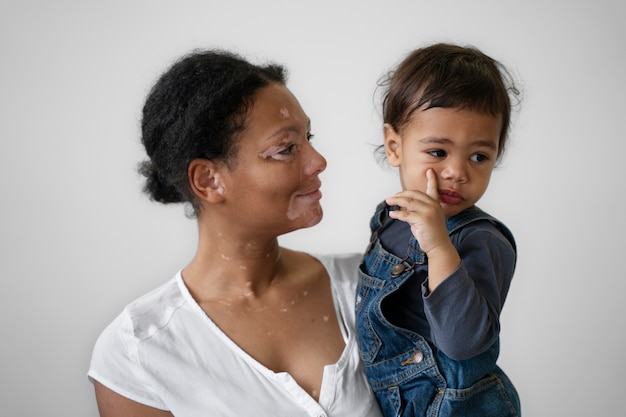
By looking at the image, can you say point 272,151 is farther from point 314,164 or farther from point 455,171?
point 455,171

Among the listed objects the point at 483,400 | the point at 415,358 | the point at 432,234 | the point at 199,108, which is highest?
the point at 199,108

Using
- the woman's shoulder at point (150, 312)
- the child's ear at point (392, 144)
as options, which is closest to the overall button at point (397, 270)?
the child's ear at point (392, 144)

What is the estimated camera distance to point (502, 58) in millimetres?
2836

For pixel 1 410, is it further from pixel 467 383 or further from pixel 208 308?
pixel 467 383

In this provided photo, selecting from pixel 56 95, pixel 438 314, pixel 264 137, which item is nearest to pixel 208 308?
pixel 264 137

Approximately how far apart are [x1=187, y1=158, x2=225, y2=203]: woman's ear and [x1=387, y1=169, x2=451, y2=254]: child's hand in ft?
1.35

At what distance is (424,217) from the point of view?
1488 millimetres

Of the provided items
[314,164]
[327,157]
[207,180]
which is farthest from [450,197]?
[327,157]

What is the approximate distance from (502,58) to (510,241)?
4.38 ft

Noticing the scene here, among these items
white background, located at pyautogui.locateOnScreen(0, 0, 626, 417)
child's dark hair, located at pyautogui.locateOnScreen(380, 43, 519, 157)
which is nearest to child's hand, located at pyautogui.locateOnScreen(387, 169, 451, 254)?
child's dark hair, located at pyautogui.locateOnScreen(380, 43, 519, 157)

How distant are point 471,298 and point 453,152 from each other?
0.33 m

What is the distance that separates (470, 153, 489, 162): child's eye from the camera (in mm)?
1624

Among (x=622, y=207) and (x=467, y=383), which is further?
(x=622, y=207)

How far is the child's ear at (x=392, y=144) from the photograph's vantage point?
5.78 feet
